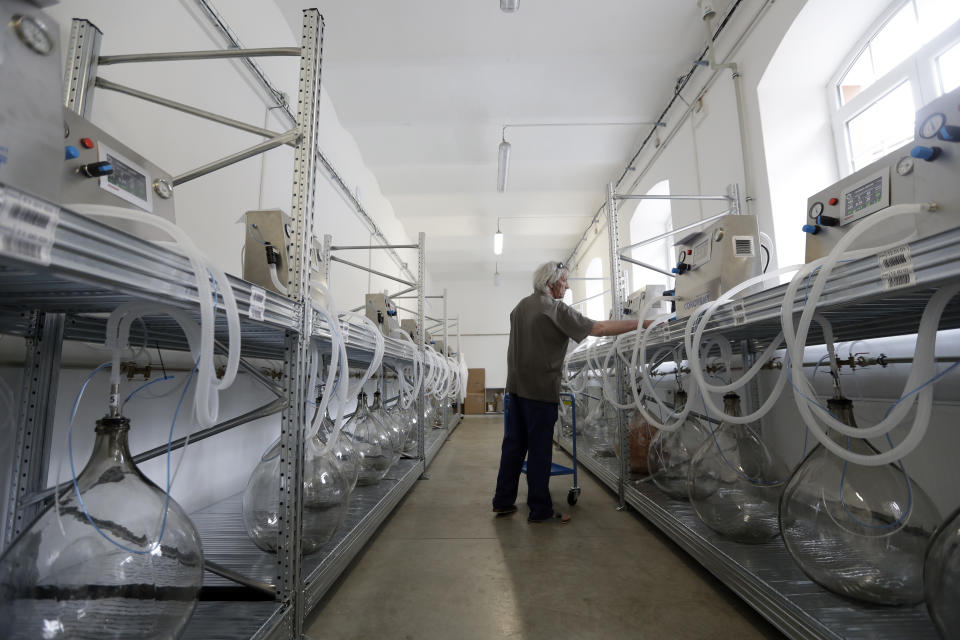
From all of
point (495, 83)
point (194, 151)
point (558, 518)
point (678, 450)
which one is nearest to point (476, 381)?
point (495, 83)

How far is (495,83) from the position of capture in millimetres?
3621

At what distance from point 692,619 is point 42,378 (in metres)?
1.76

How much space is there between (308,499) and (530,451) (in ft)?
3.73

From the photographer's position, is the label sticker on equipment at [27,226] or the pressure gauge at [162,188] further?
the pressure gauge at [162,188]

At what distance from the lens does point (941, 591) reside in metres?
0.79

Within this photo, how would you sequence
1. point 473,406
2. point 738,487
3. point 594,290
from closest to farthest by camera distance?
point 738,487 → point 594,290 → point 473,406

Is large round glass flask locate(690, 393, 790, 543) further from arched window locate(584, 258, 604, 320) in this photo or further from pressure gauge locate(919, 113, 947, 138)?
arched window locate(584, 258, 604, 320)

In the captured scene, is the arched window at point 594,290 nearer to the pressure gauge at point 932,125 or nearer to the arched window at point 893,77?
the arched window at point 893,77

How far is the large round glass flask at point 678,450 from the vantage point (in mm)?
2025

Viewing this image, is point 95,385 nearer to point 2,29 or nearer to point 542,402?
point 2,29

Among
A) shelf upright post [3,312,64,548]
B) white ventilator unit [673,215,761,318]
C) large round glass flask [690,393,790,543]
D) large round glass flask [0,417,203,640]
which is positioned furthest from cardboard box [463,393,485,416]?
large round glass flask [0,417,203,640]

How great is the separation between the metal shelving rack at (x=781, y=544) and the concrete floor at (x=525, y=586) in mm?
122

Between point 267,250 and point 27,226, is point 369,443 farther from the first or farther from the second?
point 27,226

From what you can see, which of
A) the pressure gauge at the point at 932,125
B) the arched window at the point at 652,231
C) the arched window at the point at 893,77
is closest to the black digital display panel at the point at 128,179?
the pressure gauge at the point at 932,125
